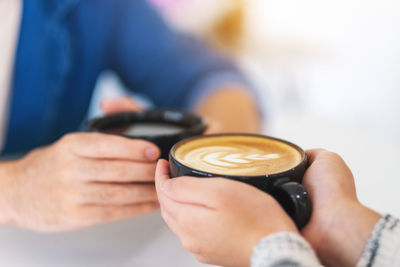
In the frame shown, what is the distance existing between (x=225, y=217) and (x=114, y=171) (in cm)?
23

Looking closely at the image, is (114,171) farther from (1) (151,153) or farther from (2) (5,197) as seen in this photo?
(2) (5,197)

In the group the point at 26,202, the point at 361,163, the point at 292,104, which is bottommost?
the point at 292,104

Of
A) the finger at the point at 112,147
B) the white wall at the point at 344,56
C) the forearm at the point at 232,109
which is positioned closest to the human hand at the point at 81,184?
the finger at the point at 112,147

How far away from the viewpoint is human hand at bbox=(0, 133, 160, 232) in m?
0.56

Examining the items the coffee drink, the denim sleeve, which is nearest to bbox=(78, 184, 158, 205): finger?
the coffee drink

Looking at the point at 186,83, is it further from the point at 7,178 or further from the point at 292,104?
the point at 292,104

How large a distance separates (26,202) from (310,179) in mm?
412

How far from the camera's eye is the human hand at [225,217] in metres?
0.38

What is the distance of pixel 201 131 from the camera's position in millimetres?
591

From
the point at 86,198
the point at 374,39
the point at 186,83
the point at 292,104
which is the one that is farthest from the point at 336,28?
the point at 86,198

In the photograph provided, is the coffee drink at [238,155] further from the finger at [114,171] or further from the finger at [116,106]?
the finger at [116,106]

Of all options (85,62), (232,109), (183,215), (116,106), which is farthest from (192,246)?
(85,62)

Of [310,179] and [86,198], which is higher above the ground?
[310,179]

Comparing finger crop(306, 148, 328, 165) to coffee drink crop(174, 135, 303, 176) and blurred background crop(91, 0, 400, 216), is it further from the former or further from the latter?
blurred background crop(91, 0, 400, 216)
